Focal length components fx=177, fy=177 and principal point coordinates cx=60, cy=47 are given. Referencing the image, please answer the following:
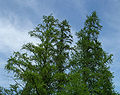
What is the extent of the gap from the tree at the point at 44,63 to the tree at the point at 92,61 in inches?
65.4

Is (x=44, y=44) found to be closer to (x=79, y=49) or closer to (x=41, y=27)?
→ (x=41, y=27)

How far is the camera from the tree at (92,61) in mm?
17266

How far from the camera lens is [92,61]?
18.8 meters

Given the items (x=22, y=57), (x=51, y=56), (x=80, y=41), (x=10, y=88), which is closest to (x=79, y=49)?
(x=80, y=41)

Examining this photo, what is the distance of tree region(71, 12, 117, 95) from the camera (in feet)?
56.6

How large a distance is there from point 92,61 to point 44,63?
18.0ft

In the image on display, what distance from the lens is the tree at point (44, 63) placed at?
1448cm

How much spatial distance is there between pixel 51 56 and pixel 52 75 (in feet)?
8.98

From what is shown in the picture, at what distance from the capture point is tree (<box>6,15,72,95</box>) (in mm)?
14484

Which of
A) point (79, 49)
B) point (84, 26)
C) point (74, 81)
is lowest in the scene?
point (74, 81)

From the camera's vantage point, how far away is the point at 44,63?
16359 mm

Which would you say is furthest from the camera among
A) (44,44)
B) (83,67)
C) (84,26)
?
(84,26)

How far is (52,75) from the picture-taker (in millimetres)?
15336

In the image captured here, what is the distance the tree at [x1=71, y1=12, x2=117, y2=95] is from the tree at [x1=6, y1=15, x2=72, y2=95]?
1.66m
